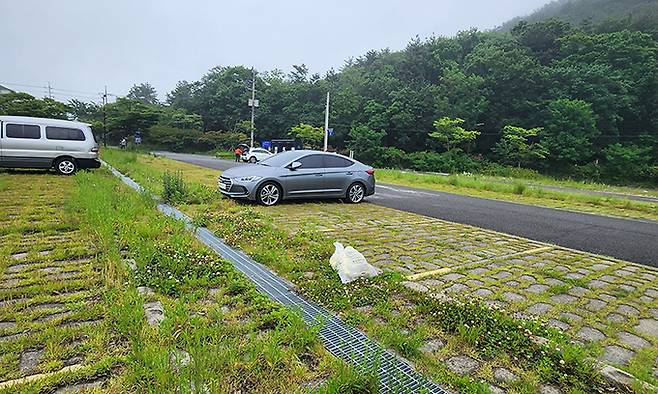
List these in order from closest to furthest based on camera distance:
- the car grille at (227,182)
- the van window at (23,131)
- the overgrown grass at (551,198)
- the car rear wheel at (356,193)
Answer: the car grille at (227,182) → the car rear wheel at (356,193) → the van window at (23,131) → the overgrown grass at (551,198)

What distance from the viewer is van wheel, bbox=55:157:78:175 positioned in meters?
11.4

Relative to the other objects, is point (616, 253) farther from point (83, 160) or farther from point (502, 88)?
point (502, 88)

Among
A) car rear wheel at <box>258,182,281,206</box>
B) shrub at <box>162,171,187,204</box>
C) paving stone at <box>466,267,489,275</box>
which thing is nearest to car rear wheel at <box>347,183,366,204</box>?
car rear wheel at <box>258,182,281,206</box>

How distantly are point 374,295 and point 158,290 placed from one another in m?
1.89

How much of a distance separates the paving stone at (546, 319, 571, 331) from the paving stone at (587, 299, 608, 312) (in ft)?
1.80

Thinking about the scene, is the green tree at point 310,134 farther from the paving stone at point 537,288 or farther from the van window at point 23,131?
the paving stone at point 537,288

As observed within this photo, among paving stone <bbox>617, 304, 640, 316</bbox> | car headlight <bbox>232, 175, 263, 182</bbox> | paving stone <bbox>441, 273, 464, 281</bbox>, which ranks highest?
car headlight <bbox>232, 175, 263, 182</bbox>

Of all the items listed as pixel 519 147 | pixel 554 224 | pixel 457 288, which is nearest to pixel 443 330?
pixel 457 288

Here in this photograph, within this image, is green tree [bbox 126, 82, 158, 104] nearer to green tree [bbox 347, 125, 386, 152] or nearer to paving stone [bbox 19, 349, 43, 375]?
green tree [bbox 347, 125, 386, 152]

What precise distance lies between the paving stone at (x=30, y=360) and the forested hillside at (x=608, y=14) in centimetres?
6026

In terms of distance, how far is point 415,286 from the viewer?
3.55 m

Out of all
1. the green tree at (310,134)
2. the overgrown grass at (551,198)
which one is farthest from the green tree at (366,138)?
the overgrown grass at (551,198)

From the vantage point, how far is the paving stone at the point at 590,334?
2.79 metres

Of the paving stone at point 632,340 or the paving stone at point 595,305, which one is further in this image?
the paving stone at point 595,305
